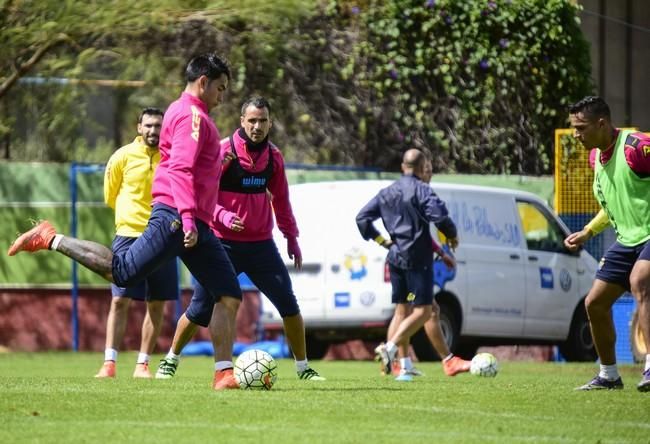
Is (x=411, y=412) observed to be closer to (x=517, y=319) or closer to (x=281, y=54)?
(x=517, y=319)

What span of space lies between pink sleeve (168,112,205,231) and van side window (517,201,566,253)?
1007 centimetres

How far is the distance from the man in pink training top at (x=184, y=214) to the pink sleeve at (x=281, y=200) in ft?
4.44

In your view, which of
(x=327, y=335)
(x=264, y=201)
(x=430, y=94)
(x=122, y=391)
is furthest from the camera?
(x=430, y=94)

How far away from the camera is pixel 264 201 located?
1204cm

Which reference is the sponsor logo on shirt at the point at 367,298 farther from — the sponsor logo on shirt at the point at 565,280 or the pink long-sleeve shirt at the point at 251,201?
the pink long-sleeve shirt at the point at 251,201

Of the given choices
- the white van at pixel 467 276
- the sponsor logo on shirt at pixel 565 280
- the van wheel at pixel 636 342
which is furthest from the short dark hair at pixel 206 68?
the sponsor logo on shirt at pixel 565 280

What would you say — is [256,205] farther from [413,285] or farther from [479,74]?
[479,74]

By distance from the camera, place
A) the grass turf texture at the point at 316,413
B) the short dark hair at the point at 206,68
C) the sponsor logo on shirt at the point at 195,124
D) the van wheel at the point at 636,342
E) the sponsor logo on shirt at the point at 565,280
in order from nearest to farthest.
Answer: the grass turf texture at the point at 316,413, the sponsor logo on shirt at the point at 195,124, the short dark hair at the point at 206,68, the van wheel at the point at 636,342, the sponsor logo on shirt at the point at 565,280

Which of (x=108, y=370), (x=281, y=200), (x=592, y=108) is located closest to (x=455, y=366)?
(x=281, y=200)

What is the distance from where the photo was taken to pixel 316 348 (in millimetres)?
20250

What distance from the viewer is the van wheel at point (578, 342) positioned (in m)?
20.2

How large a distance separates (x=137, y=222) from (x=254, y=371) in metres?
2.91

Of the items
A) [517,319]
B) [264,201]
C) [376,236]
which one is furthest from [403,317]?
[517,319]

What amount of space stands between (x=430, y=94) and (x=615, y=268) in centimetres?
1342
